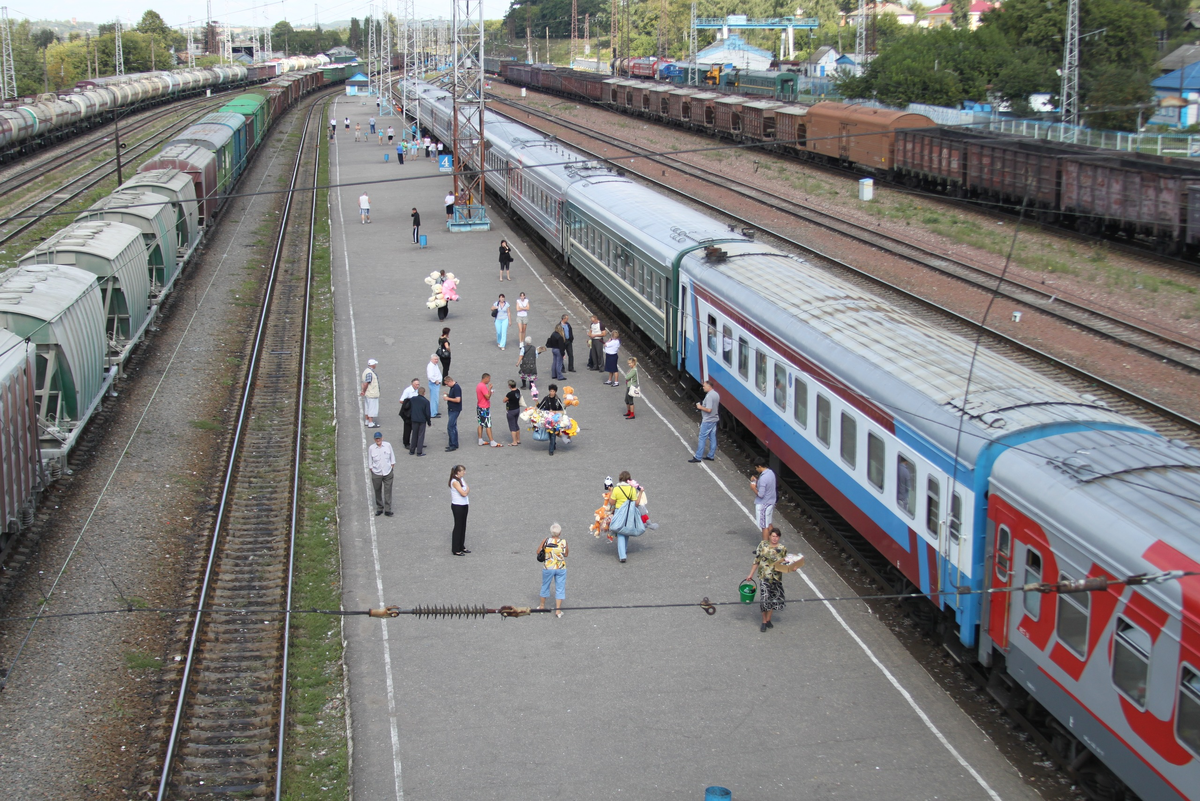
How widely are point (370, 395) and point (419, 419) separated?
1.58 meters

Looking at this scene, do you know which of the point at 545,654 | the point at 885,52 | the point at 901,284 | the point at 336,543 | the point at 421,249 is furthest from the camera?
the point at 885,52

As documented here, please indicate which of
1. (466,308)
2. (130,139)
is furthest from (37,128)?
(466,308)

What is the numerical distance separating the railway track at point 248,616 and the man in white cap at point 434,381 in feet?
8.04

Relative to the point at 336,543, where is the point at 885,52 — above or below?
above

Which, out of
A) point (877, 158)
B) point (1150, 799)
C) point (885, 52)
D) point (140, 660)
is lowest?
point (140, 660)

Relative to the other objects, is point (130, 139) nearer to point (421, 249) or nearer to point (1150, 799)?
point (421, 249)

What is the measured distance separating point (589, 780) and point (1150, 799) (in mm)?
4642

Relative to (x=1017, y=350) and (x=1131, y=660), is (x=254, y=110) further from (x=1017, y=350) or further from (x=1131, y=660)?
(x=1131, y=660)

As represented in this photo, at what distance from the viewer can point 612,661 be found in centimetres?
1229

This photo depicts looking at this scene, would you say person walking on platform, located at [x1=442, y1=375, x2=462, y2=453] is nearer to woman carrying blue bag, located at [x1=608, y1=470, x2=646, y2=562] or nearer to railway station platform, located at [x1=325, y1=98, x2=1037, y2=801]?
railway station platform, located at [x1=325, y1=98, x2=1037, y2=801]

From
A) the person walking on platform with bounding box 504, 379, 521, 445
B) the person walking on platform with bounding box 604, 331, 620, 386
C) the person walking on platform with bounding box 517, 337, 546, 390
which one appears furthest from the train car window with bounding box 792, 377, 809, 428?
the person walking on platform with bounding box 517, 337, 546, 390

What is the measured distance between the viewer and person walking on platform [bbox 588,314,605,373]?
76.9 feet

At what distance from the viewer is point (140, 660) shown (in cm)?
1279

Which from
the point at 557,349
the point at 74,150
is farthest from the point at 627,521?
the point at 74,150
